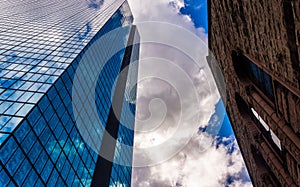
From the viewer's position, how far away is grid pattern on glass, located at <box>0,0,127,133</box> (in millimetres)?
24894

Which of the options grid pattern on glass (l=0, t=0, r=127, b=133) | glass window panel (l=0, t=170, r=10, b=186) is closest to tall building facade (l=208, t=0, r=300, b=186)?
glass window panel (l=0, t=170, r=10, b=186)

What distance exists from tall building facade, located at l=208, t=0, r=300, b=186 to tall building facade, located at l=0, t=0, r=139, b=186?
17.9 meters

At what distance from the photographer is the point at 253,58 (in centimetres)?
1769

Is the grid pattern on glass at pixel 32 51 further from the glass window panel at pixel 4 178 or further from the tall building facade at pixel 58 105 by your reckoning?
the glass window panel at pixel 4 178

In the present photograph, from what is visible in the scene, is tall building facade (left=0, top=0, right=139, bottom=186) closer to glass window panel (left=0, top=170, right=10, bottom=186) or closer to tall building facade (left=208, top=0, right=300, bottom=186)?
glass window panel (left=0, top=170, right=10, bottom=186)

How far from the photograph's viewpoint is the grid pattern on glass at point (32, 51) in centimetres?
2489

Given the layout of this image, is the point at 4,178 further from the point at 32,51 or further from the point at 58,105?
the point at 32,51

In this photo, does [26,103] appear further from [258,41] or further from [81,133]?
[258,41]

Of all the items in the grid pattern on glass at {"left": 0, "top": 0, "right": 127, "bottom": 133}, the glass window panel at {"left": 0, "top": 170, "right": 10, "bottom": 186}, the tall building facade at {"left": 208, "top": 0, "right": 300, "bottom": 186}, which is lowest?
the glass window panel at {"left": 0, "top": 170, "right": 10, "bottom": 186}

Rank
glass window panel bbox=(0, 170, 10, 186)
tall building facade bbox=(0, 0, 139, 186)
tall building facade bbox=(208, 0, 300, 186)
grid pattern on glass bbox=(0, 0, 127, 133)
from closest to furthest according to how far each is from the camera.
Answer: tall building facade bbox=(208, 0, 300, 186), glass window panel bbox=(0, 170, 10, 186), tall building facade bbox=(0, 0, 139, 186), grid pattern on glass bbox=(0, 0, 127, 133)

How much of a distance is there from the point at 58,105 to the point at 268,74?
69.9 ft

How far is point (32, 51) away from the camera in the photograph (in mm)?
39000

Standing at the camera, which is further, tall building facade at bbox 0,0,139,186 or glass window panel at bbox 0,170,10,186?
tall building facade at bbox 0,0,139,186

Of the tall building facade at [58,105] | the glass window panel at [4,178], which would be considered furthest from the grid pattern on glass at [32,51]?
the glass window panel at [4,178]
